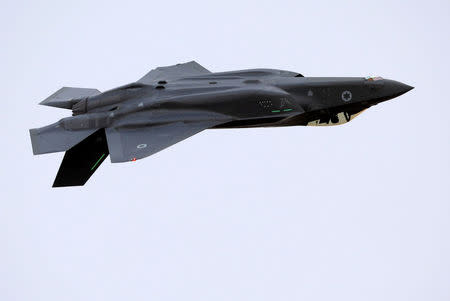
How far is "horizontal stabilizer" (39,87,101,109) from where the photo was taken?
27.7m

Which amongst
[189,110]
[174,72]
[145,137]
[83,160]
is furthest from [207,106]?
[83,160]

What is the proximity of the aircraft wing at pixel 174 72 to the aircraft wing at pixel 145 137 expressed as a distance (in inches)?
125

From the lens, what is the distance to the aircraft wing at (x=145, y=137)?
2406 cm

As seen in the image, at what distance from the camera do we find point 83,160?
25.7 metres

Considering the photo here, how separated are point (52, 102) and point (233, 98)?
21.7 feet

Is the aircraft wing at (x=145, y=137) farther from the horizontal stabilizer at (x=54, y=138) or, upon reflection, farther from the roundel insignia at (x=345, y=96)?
the roundel insignia at (x=345, y=96)

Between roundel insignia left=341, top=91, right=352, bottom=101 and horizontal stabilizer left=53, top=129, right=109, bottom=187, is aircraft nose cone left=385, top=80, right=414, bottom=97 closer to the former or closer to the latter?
roundel insignia left=341, top=91, right=352, bottom=101

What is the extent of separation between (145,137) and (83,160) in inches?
90.6

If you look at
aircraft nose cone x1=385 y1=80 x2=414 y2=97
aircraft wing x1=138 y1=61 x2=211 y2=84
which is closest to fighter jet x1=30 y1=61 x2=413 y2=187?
aircraft nose cone x1=385 y1=80 x2=414 y2=97

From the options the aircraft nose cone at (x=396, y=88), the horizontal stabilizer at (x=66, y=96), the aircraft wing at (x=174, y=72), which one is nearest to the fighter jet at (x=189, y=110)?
the aircraft nose cone at (x=396, y=88)

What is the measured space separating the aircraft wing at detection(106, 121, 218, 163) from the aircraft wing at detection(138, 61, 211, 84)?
3.18 metres

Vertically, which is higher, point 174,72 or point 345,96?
point 174,72

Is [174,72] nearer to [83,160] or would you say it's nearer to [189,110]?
[189,110]

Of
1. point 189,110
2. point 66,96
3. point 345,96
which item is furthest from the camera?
point 66,96
